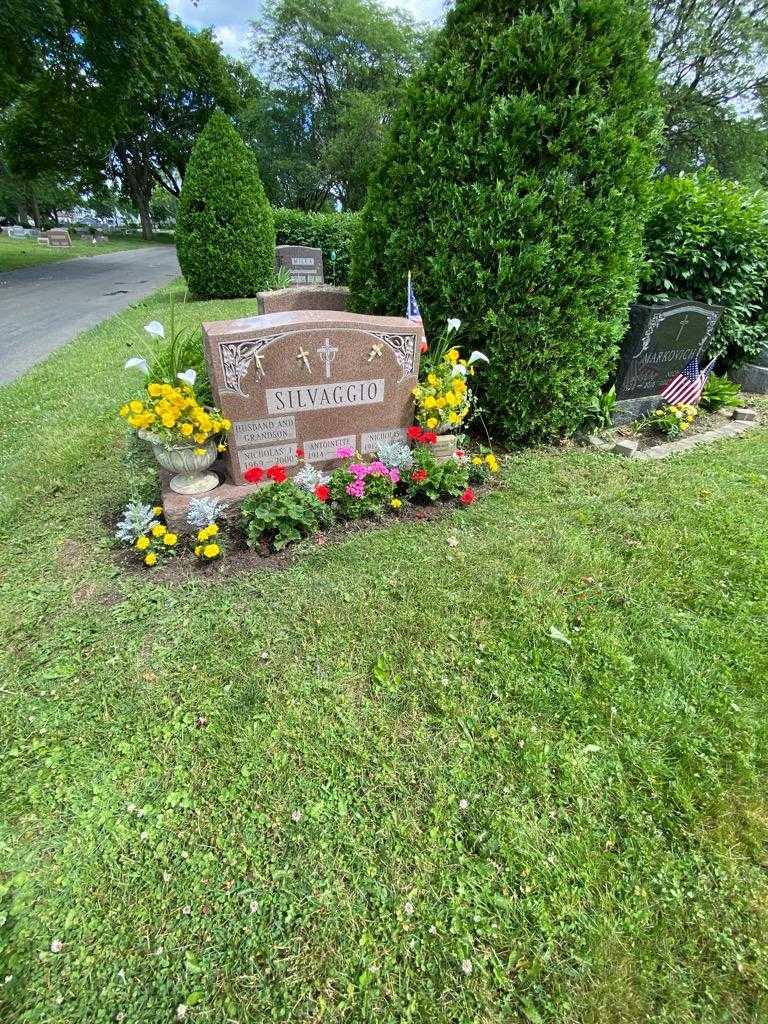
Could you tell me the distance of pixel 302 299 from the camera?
557cm

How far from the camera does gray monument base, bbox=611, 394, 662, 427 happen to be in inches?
186

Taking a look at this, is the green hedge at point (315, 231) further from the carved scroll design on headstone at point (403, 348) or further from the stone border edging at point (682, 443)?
the carved scroll design on headstone at point (403, 348)

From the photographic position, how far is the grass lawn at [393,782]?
1.34 meters

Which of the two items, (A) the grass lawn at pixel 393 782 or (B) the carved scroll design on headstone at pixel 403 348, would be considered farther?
(B) the carved scroll design on headstone at pixel 403 348

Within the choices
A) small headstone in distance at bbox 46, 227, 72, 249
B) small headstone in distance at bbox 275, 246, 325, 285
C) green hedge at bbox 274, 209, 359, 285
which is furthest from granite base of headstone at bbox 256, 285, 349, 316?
small headstone in distance at bbox 46, 227, 72, 249

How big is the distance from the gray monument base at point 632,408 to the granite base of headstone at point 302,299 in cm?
310

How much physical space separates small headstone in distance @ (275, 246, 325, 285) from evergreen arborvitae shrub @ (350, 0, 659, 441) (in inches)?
350

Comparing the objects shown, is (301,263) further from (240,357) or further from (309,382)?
(240,357)

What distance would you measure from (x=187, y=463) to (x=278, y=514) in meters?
0.63

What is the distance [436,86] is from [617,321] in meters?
2.15

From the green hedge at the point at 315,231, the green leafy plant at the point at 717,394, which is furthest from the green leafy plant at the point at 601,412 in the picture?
the green hedge at the point at 315,231

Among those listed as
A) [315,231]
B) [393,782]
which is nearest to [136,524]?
[393,782]

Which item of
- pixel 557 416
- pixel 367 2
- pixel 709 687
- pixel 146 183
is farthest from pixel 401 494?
pixel 146 183

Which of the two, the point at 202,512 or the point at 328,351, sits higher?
the point at 328,351
